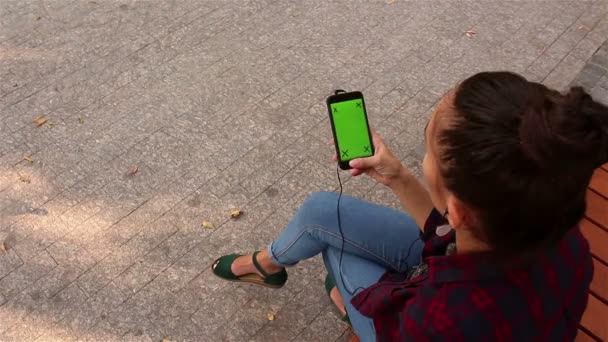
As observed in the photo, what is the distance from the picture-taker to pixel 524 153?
101cm

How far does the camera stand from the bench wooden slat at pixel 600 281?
184cm

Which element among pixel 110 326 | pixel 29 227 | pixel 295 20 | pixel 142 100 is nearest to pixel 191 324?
pixel 110 326

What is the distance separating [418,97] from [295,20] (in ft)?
3.91

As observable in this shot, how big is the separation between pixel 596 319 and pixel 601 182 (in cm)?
65

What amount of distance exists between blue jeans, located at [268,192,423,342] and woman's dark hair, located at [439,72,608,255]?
0.77 m

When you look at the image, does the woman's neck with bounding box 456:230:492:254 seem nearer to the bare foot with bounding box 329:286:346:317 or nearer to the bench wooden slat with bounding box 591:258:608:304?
the bench wooden slat with bounding box 591:258:608:304

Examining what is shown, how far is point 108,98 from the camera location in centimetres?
343

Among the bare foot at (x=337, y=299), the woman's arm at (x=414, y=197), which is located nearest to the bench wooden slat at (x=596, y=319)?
the woman's arm at (x=414, y=197)

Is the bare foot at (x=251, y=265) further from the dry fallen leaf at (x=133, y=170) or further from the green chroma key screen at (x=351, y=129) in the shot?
the dry fallen leaf at (x=133, y=170)

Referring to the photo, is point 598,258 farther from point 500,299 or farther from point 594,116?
point 594,116

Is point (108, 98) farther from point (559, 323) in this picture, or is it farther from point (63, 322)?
point (559, 323)

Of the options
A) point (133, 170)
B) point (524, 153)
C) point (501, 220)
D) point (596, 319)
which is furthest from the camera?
point (133, 170)

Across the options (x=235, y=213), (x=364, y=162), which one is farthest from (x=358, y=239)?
(x=235, y=213)

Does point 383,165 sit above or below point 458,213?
below
